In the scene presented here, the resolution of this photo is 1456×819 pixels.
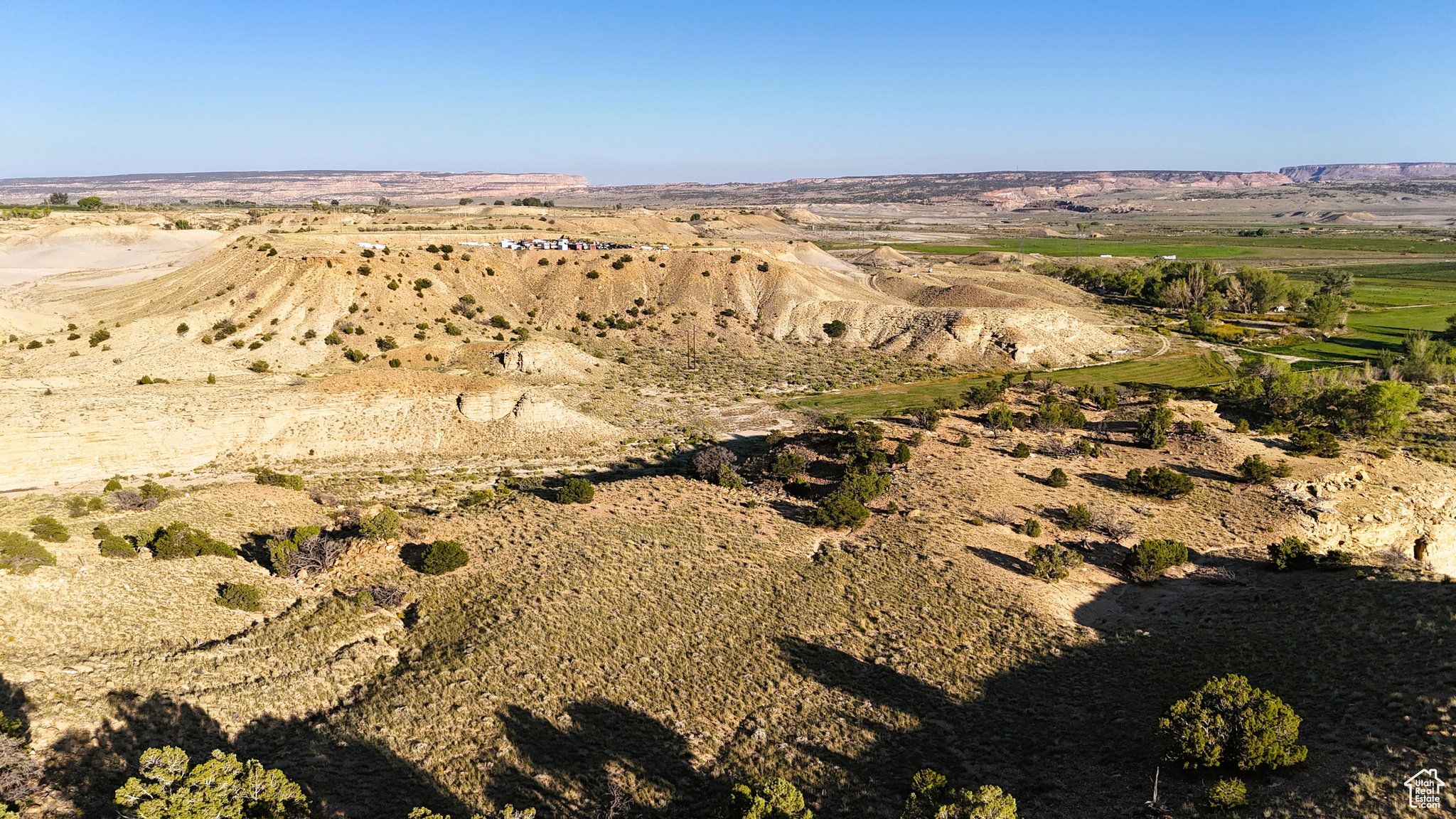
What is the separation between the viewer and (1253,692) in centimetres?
2003

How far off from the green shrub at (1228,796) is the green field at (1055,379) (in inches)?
1726

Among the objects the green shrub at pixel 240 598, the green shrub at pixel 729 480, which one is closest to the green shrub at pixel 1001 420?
the green shrub at pixel 729 480

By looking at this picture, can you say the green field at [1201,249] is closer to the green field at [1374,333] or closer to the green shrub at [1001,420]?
the green field at [1374,333]

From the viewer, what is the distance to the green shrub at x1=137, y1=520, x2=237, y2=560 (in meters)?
31.0

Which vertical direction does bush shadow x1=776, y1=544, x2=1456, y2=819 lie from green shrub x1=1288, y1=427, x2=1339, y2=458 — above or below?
below

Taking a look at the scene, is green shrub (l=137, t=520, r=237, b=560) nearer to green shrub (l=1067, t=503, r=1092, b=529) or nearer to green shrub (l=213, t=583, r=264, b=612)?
green shrub (l=213, t=583, r=264, b=612)

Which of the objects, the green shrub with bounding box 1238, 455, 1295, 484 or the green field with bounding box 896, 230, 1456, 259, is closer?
the green shrub with bounding box 1238, 455, 1295, 484

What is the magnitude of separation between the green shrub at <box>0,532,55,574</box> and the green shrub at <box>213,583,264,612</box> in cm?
601

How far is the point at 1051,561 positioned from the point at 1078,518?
5.58 m

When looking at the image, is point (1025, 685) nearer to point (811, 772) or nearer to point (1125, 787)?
point (1125, 787)

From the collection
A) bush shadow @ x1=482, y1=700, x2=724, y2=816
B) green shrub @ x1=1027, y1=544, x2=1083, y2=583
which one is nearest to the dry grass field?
bush shadow @ x1=482, y1=700, x2=724, y2=816

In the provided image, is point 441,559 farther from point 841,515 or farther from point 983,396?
point 983,396

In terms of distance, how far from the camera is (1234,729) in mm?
19297

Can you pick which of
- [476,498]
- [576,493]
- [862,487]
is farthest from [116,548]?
[862,487]
